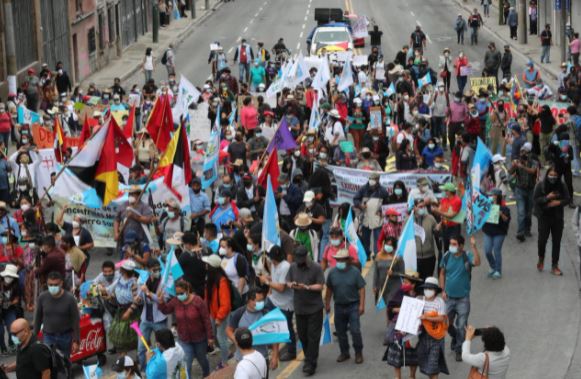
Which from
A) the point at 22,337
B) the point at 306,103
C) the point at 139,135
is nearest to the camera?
the point at 22,337

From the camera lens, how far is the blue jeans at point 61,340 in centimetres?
1611

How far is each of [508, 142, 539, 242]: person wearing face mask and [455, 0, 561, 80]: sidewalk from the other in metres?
22.1

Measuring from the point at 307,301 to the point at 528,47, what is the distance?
37.4 m

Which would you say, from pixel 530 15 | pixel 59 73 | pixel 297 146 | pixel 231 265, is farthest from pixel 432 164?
pixel 530 15

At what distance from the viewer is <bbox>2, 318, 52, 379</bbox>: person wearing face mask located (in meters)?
13.8

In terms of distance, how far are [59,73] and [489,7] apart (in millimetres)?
30430

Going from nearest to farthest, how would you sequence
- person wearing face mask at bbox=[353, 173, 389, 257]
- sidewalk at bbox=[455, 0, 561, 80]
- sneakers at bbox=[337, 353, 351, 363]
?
sneakers at bbox=[337, 353, 351, 363] → person wearing face mask at bbox=[353, 173, 389, 257] → sidewalk at bbox=[455, 0, 561, 80]

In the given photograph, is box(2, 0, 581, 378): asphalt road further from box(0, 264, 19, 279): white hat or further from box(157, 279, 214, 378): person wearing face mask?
box(0, 264, 19, 279): white hat

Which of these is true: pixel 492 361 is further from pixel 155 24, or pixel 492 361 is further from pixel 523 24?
pixel 155 24

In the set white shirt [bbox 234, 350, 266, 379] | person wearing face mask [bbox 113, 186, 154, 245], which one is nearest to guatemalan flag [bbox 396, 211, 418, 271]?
person wearing face mask [bbox 113, 186, 154, 245]

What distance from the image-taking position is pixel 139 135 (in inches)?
1056

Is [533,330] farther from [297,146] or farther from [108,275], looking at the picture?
[297,146]

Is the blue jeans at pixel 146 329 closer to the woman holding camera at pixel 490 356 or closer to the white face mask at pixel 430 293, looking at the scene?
the white face mask at pixel 430 293

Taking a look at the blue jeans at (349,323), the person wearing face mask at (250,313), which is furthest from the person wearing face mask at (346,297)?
the person wearing face mask at (250,313)
